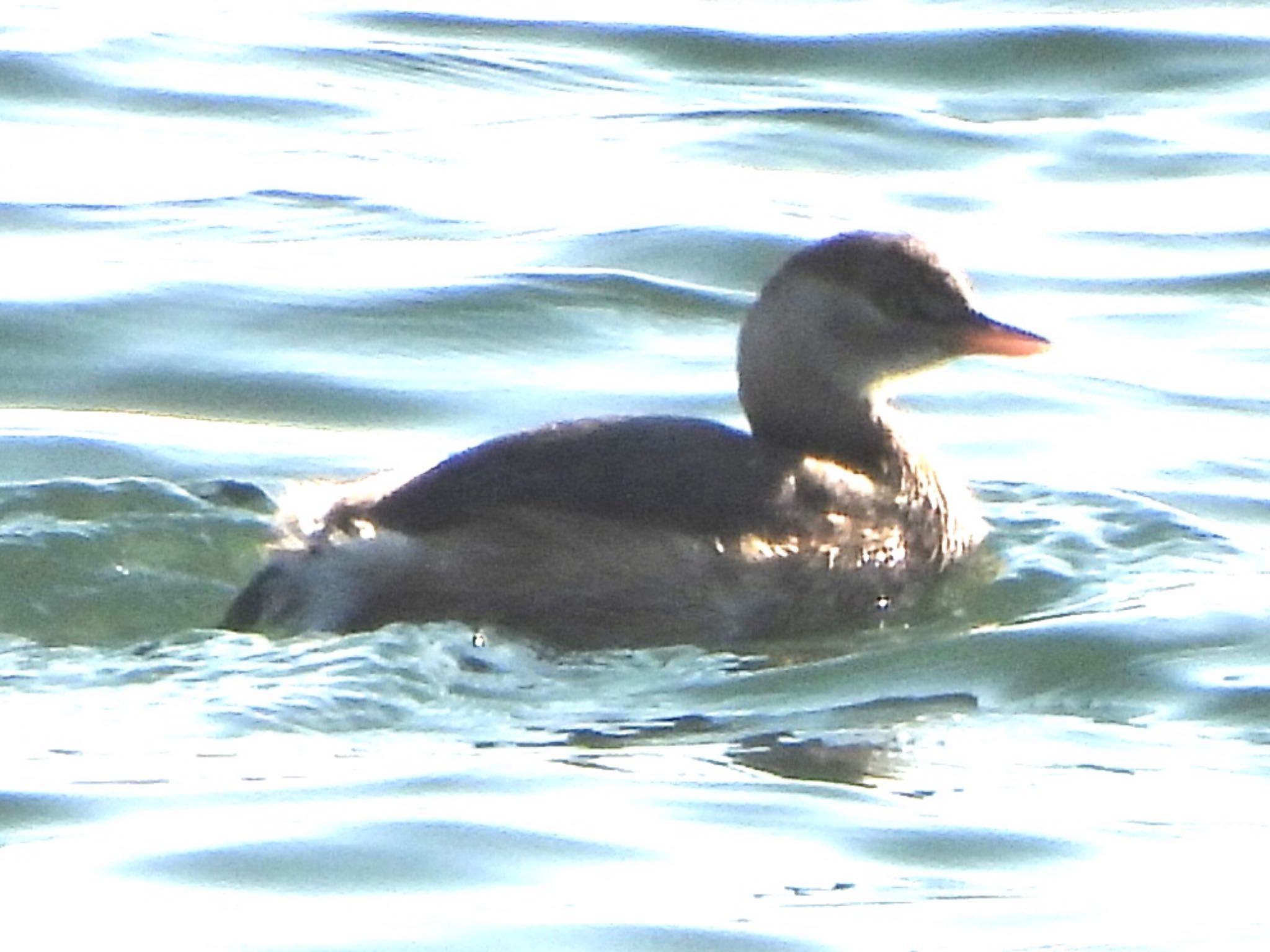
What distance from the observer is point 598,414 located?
11.0 m

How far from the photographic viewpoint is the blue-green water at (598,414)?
725 centimetres

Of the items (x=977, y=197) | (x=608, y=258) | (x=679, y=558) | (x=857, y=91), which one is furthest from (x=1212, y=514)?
(x=857, y=91)

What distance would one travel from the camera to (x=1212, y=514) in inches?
400

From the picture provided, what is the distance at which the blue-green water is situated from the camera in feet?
23.8

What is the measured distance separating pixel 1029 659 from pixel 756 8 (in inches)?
319

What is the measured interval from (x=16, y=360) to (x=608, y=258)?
2.23 metres

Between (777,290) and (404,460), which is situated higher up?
(777,290)

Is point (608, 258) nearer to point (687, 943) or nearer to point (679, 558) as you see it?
point (679, 558)

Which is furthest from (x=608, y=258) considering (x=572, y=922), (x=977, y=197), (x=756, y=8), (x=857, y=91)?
(x=572, y=922)

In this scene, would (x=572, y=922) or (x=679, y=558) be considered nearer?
(x=572, y=922)

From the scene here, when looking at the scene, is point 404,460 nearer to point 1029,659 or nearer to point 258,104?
point 1029,659

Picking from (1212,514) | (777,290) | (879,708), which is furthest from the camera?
(1212,514)

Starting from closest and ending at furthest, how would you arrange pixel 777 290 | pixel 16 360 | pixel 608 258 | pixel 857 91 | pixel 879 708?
pixel 879 708
pixel 777 290
pixel 16 360
pixel 608 258
pixel 857 91

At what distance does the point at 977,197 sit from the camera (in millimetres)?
13953
